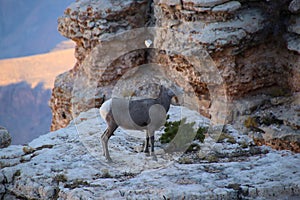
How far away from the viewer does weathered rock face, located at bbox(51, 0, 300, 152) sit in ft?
50.0

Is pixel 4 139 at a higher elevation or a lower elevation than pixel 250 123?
higher

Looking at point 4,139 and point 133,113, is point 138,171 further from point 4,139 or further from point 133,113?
point 4,139

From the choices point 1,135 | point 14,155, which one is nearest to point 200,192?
point 14,155

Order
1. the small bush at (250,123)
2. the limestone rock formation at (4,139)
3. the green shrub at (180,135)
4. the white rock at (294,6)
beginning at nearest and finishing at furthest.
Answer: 1. the green shrub at (180,135)
2. the limestone rock formation at (4,139)
3. the white rock at (294,6)
4. the small bush at (250,123)

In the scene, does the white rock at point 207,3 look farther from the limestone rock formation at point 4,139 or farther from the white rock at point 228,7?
the limestone rock formation at point 4,139

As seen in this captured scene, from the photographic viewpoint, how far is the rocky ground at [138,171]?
6.23m

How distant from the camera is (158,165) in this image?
24.6 feet

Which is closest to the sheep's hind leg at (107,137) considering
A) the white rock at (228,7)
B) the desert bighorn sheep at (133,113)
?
the desert bighorn sheep at (133,113)

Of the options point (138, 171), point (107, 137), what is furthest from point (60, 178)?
point (138, 171)

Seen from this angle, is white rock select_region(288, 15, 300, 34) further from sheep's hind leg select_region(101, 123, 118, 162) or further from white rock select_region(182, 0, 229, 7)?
sheep's hind leg select_region(101, 123, 118, 162)

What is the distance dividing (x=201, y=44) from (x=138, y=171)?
894 centimetres

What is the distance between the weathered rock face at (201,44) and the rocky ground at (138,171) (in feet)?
22.4

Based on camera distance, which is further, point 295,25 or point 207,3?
point 295,25

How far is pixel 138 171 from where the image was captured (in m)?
7.28
